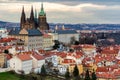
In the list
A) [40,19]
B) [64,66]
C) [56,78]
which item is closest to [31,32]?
[40,19]

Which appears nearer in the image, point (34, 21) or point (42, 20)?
point (34, 21)

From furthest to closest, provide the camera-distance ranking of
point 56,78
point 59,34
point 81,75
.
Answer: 1. point 59,34
2. point 81,75
3. point 56,78

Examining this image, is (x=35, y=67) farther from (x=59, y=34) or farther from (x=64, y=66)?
(x=59, y=34)

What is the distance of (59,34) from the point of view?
139m

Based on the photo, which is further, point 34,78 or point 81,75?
point 81,75

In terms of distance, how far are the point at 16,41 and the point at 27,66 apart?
30.2m

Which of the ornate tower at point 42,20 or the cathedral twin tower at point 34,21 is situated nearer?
the cathedral twin tower at point 34,21

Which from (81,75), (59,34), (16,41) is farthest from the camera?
(59,34)

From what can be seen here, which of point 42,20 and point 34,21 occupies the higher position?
point 42,20

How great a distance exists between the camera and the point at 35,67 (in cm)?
7656

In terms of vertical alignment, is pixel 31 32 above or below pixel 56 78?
above

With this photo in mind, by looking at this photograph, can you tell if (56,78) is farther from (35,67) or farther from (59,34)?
(59,34)

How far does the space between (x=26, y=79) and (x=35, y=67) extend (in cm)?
987

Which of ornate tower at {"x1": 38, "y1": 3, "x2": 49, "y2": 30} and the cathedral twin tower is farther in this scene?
ornate tower at {"x1": 38, "y1": 3, "x2": 49, "y2": 30}
